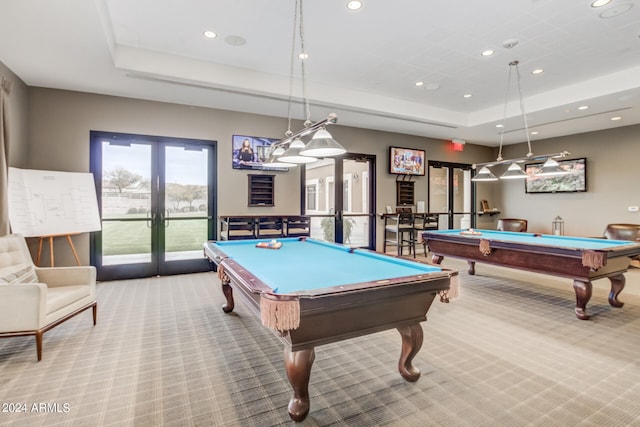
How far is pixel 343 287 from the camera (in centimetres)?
184

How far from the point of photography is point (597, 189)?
7453 millimetres

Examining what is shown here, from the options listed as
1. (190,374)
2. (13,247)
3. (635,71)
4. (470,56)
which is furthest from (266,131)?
(635,71)

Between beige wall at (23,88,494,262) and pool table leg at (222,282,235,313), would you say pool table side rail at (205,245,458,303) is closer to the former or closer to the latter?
pool table leg at (222,282,235,313)

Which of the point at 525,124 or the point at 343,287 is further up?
the point at 525,124

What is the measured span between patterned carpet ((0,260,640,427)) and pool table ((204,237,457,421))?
1.04ft

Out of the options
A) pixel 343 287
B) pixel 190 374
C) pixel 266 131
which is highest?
pixel 266 131

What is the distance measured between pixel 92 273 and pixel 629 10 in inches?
242

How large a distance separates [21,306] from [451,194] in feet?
29.4

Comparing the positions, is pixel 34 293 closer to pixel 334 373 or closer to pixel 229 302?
pixel 229 302

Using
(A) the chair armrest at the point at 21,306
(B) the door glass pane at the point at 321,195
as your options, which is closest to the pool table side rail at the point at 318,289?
(A) the chair armrest at the point at 21,306

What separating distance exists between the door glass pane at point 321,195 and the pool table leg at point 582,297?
15.4ft

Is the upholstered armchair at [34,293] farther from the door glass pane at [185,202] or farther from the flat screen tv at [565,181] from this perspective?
the flat screen tv at [565,181]

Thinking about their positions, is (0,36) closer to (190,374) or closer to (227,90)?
(227,90)

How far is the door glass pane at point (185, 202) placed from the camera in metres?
5.69
